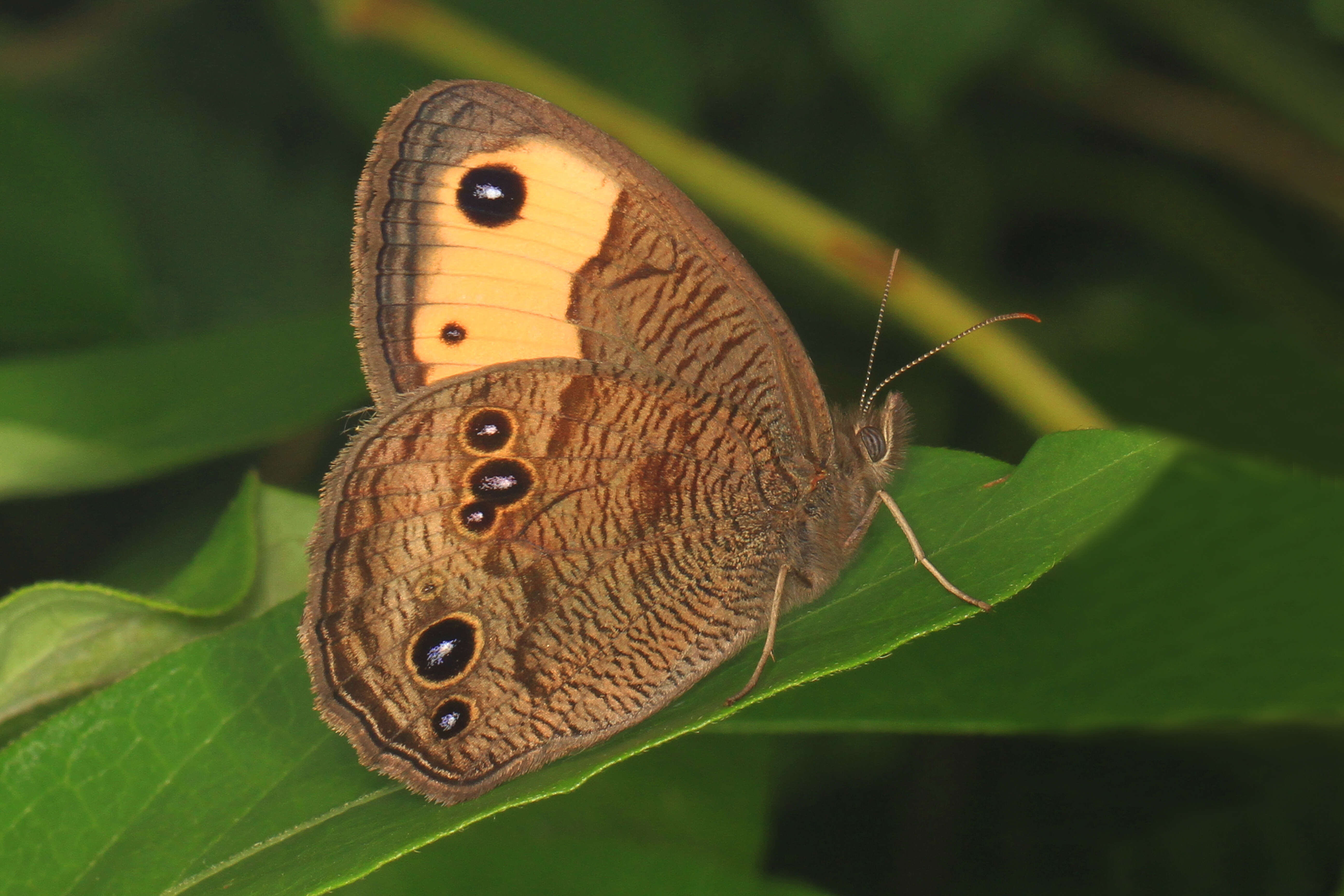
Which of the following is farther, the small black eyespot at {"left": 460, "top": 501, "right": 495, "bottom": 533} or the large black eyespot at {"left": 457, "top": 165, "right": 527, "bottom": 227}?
the large black eyespot at {"left": 457, "top": 165, "right": 527, "bottom": 227}

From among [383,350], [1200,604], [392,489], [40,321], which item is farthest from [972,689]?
[40,321]

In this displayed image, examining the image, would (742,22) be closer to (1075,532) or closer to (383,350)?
(383,350)

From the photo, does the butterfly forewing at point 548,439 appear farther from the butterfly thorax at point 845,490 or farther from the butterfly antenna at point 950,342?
the butterfly antenna at point 950,342

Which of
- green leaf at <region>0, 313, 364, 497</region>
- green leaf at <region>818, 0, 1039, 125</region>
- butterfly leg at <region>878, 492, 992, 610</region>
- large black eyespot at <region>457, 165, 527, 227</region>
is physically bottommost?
green leaf at <region>0, 313, 364, 497</region>

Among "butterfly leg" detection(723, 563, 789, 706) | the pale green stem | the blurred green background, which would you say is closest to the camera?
"butterfly leg" detection(723, 563, 789, 706)

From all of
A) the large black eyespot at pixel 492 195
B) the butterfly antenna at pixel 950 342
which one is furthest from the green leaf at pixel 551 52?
the butterfly antenna at pixel 950 342

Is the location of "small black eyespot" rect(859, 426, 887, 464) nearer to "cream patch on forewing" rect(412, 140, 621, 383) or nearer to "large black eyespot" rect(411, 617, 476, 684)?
"cream patch on forewing" rect(412, 140, 621, 383)

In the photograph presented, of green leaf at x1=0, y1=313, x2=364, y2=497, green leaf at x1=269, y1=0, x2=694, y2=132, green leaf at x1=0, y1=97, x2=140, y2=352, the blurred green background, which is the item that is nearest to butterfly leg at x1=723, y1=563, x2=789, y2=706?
the blurred green background

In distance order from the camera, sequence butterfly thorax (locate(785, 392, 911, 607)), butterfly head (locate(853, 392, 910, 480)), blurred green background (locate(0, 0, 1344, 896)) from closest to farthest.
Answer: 1. butterfly thorax (locate(785, 392, 911, 607))
2. butterfly head (locate(853, 392, 910, 480))
3. blurred green background (locate(0, 0, 1344, 896))
